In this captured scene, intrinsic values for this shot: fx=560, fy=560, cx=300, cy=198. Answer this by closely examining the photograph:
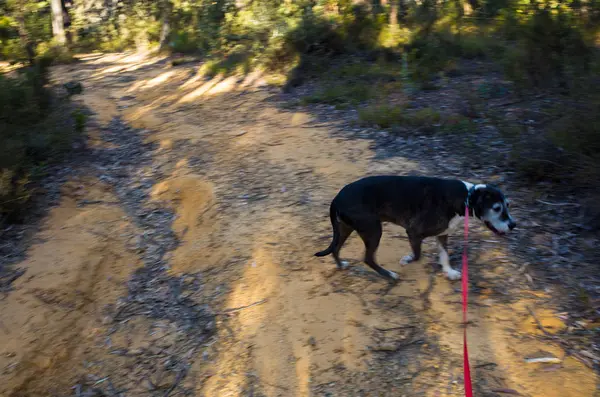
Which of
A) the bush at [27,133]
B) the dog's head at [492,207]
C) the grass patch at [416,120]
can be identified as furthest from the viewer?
the grass patch at [416,120]

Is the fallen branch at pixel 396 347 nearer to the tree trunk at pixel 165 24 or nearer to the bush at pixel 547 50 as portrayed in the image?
the bush at pixel 547 50

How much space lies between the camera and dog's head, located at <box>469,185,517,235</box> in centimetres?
492

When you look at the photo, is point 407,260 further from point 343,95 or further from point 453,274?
point 343,95

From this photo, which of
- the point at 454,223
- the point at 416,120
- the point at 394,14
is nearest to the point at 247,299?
the point at 454,223

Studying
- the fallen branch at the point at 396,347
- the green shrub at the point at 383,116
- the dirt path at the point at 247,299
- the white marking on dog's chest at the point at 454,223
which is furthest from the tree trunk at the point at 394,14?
the fallen branch at the point at 396,347

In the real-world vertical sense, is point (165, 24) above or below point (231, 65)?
above

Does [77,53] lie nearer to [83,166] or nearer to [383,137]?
[83,166]

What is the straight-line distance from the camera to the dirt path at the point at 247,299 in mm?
4371

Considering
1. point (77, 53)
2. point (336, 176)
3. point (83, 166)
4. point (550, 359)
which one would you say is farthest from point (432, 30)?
point (77, 53)

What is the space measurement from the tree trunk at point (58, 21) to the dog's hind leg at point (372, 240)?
62.9 ft

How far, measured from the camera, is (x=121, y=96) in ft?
47.1

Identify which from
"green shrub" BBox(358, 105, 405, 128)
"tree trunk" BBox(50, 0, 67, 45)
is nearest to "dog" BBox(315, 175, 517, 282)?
"green shrub" BBox(358, 105, 405, 128)

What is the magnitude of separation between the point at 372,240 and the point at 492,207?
1092 mm

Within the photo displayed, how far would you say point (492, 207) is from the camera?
194 inches
